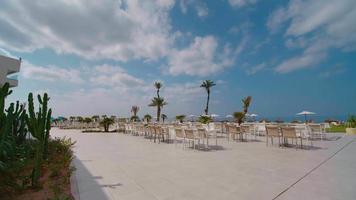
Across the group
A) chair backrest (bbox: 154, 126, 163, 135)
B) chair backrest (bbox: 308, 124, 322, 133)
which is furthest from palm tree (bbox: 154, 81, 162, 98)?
chair backrest (bbox: 308, 124, 322, 133)

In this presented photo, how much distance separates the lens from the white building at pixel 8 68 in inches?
549

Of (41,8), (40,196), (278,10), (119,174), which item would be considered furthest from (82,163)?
(278,10)

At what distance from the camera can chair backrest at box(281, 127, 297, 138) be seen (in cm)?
771

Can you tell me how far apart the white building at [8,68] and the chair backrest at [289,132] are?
16.8 m

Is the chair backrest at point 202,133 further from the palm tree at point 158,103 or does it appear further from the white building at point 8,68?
the palm tree at point 158,103

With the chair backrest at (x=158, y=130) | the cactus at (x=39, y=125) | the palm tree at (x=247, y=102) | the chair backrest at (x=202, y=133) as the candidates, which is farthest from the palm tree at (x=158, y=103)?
the cactus at (x=39, y=125)

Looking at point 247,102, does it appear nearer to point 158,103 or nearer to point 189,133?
point 158,103

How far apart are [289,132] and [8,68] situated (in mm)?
18274

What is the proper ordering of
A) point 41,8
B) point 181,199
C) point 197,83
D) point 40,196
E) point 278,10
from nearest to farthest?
point 181,199, point 40,196, point 41,8, point 278,10, point 197,83

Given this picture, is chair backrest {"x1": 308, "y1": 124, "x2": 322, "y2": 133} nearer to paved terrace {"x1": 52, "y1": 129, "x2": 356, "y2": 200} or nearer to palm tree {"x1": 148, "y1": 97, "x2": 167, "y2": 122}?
paved terrace {"x1": 52, "y1": 129, "x2": 356, "y2": 200}

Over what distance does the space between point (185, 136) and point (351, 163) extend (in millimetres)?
5159

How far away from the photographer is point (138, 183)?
398cm

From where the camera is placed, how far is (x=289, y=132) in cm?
780

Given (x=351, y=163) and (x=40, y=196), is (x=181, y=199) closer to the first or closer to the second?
(x=40, y=196)
